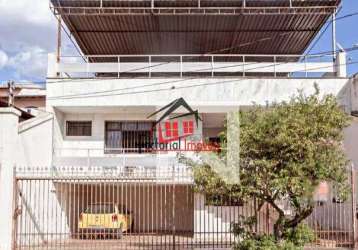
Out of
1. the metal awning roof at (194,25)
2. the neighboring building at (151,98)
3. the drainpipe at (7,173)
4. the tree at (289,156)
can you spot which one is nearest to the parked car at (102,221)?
the neighboring building at (151,98)

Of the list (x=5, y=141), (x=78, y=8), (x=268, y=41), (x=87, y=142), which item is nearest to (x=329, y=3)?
(x=268, y=41)

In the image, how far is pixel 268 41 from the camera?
76.6 feet

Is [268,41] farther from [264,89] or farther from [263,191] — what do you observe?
[263,191]

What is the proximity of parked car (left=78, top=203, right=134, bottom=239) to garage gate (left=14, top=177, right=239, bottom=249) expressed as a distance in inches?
3.3

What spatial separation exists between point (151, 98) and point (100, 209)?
15.0 feet

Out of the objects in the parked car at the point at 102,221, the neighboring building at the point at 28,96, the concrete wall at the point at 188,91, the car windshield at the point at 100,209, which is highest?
the neighboring building at the point at 28,96

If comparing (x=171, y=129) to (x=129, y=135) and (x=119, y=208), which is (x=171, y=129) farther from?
(x=119, y=208)

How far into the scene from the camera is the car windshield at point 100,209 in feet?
59.8

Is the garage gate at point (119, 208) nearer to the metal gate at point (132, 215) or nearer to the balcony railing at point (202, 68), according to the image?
the metal gate at point (132, 215)

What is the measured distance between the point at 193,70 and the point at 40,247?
8939 mm

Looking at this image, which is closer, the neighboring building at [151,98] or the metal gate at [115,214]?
the metal gate at [115,214]

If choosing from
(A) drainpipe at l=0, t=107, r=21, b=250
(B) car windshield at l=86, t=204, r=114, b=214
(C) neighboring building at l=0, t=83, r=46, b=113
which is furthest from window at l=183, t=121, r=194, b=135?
(C) neighboring building at l=0, t=83, r=46, b=113

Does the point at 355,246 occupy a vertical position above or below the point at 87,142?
below

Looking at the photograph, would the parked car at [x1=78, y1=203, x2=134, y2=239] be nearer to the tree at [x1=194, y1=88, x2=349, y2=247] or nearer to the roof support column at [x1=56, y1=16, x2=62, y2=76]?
the roof support column at [x1=56, y1=16, x2=62, y2=76]
